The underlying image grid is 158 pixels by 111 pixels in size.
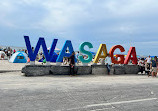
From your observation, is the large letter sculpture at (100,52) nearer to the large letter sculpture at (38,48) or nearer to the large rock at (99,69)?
the large rock at (99,69)

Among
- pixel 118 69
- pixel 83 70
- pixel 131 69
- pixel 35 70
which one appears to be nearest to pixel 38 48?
pixel 35 70

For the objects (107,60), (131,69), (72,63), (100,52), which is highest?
(100,52)

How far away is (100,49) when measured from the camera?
546 inches

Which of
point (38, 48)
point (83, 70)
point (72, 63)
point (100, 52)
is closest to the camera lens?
point (38, 48)

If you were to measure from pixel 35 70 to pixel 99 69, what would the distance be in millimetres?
5481

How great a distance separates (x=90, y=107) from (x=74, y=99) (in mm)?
975

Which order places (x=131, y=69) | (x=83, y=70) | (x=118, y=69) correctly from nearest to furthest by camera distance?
(x=83, y=70) → (x=118, y=69) → (x=131, y=69)

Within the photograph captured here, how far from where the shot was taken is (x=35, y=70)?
38.4 ft

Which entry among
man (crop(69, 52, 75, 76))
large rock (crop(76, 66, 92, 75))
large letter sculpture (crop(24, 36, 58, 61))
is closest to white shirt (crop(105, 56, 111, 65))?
large rock (crop(76, 66, 92, 75))

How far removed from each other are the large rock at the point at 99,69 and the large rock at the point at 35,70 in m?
4.01

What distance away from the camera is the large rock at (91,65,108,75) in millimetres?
13852

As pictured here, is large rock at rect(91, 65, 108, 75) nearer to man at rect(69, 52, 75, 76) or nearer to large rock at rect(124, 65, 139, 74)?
man at rect(69, 52, 75, 76)

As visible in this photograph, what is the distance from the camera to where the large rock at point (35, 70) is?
11453 mm

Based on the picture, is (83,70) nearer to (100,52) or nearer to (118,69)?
(100,52)
